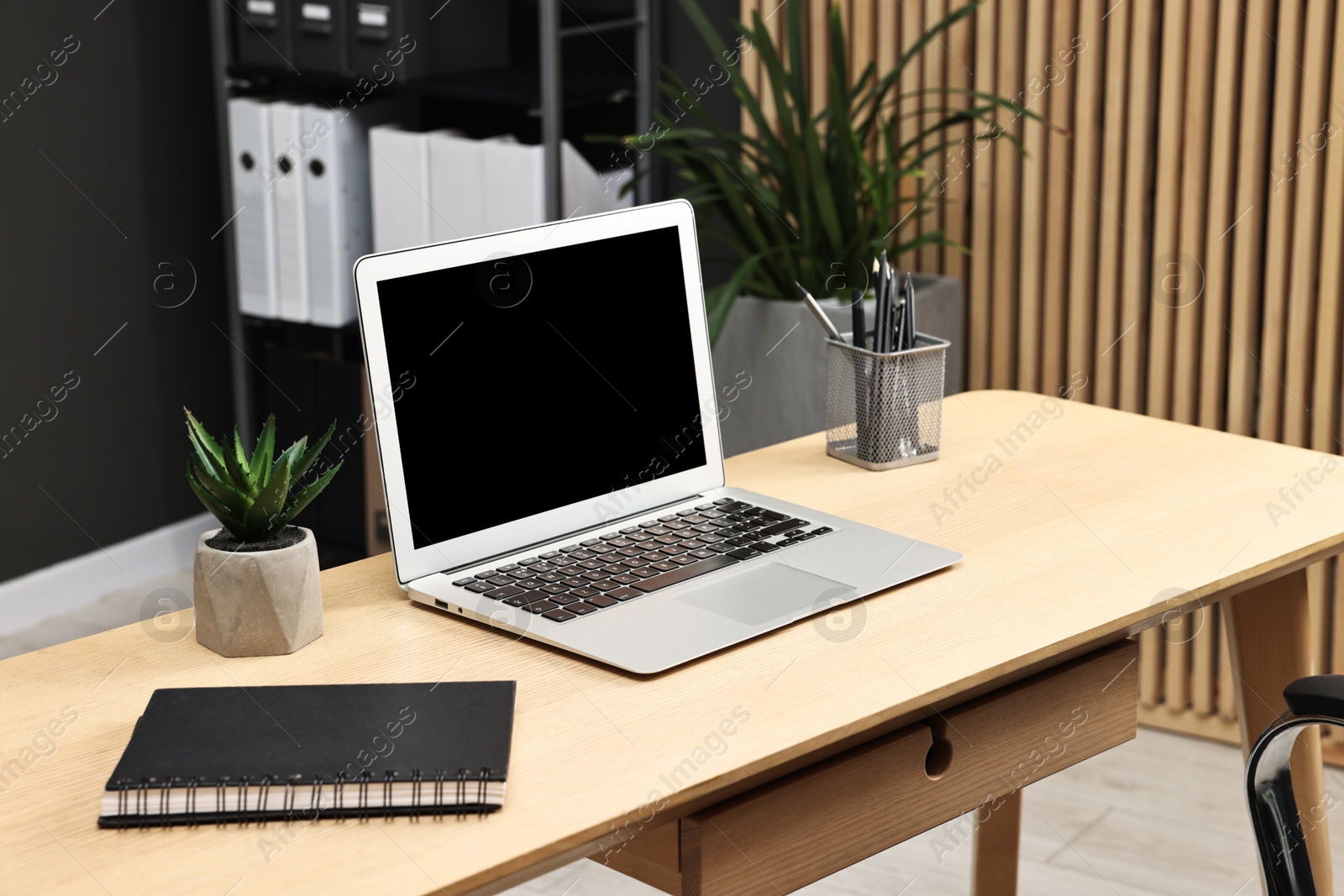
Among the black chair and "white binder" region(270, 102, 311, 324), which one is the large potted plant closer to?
"white binder" region(270, 102, 311, 324)

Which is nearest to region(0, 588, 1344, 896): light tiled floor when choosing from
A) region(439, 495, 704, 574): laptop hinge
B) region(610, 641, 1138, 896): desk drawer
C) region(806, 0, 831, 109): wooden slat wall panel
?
region(439, 495, 704, 574): laptop hinge

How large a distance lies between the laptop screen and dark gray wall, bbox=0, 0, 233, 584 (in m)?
2.11

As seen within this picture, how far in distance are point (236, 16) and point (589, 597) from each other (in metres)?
2.35

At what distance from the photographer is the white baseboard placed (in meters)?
3.24

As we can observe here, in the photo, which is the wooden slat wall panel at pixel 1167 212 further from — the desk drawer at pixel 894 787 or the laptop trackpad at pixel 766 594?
the laptop trackpad at pixel 766 594

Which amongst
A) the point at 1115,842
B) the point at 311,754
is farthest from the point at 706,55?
the point at 311,754

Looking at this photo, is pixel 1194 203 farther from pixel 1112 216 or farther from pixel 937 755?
pixel 937 755

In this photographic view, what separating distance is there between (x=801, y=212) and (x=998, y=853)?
123 cm

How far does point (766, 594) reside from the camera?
134 centimetres

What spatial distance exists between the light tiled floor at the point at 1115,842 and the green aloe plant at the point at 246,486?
0.96 meters

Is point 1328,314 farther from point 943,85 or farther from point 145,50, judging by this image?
point 145,50

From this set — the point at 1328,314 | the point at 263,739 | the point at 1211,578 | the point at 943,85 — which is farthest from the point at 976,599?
the point at 943,85

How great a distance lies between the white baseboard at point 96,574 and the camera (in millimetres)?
3238

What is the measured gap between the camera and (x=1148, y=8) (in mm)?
2533
